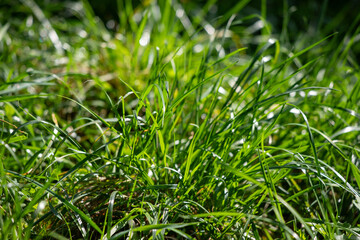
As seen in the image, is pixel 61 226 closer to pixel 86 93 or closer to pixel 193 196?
pixel 193 196

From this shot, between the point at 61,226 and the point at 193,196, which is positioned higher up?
the point at 61,226

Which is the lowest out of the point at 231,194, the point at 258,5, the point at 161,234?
the point at 258,5

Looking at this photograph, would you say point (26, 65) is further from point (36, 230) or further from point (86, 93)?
point (36, 230)

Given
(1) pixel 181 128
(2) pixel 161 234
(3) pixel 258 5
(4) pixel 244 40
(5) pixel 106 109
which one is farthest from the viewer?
(3) pixel 258 5

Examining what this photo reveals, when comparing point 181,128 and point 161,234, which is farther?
point 181,128

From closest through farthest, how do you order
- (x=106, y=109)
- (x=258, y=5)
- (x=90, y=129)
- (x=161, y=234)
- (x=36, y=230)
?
(x=161, y=234)
(x=36, y=230)
(x=90, y=129)
(x=106, y=109)
(x=258, y=5)

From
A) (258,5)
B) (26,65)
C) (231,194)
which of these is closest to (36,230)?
(231,194)
